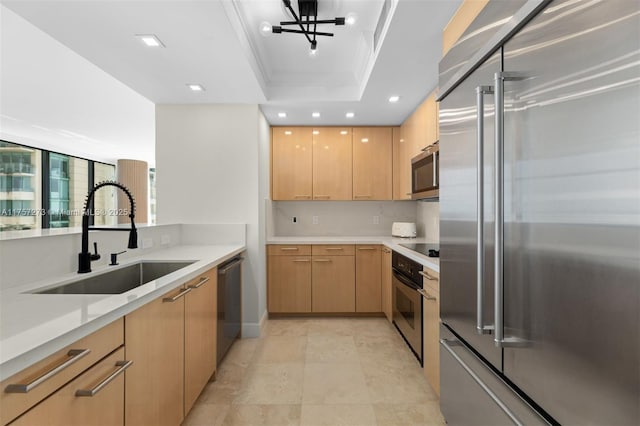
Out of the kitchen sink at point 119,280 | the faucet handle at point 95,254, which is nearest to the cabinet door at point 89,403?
the kitchen sink at point 119,280

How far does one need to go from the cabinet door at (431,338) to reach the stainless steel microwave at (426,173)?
0.94 meters

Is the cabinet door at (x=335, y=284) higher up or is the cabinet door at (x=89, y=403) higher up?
the cabinet door at (x=89, y=403)

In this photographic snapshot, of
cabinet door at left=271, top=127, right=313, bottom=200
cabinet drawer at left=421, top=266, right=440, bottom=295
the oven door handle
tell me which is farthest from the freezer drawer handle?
cabinet door at left=271, top=127, right=313, bottom=200

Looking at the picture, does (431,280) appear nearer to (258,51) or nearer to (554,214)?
(554,214)

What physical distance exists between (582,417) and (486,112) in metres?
0.93

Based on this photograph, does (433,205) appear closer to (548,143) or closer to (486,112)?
(486,112)

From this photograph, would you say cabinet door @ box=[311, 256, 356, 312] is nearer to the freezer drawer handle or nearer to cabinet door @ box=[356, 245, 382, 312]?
cabinet door @ box=[356, 245, 382, 312]

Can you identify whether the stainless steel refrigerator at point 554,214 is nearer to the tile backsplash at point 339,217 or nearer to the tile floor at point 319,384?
the tile floor at point 319,384

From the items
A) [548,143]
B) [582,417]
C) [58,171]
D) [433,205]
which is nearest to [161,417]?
[582,417]

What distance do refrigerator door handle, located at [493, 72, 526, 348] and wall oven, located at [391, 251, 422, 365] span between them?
1299mm

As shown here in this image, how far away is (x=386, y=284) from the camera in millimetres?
3457

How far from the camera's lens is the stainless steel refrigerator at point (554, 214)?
2.15 feet

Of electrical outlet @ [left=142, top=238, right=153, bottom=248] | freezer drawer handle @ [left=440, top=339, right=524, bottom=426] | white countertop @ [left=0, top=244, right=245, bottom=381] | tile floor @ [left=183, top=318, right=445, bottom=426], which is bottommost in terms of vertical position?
tile floor @ [left=183, top=318, right=445, bottom=426]

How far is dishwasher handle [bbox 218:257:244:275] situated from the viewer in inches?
95.3
